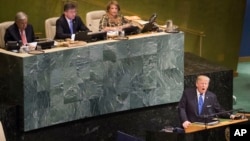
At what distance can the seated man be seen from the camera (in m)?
9.58

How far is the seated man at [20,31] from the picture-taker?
31.4 ft

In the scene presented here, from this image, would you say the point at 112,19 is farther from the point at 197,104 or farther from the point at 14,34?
the point at 197,104

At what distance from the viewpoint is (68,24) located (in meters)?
10.3

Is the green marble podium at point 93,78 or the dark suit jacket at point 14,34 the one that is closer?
the green marble podium at point 93,78

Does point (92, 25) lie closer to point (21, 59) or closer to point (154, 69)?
point (154, 69)

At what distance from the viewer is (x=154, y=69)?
10234 millimetres

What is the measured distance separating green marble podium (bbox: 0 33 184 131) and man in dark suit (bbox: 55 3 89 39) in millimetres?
641

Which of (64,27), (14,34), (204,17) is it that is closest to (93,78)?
(64,27)

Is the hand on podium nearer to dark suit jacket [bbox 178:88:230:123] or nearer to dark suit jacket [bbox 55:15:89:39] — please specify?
dark suit jacket [bbox 178:88:230:123]

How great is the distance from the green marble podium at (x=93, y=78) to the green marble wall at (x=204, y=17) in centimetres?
254

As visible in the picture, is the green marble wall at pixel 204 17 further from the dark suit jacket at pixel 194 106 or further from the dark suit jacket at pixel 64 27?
the dark suit jacket at pixel 194 106

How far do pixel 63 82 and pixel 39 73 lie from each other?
368 millimetres

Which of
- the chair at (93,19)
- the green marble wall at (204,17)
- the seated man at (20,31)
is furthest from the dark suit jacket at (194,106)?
the green marble wall at (204,17)

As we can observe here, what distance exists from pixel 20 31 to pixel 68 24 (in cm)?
77
